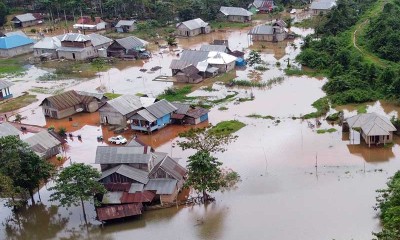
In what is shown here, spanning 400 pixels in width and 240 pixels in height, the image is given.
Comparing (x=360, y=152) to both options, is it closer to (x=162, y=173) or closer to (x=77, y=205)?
(x=162, y=173)

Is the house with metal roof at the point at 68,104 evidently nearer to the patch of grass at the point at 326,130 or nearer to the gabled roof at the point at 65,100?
the gabled roof at the point at 65,100

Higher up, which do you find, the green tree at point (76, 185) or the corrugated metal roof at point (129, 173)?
the green tree at point (76, 185)

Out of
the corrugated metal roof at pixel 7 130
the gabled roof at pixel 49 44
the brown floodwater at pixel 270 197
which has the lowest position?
the brown floodwater at pixel 270 197

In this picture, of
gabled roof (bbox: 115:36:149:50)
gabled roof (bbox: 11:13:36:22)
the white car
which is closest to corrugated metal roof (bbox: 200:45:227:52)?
gabled roof (bbox: 115:36:149:50)

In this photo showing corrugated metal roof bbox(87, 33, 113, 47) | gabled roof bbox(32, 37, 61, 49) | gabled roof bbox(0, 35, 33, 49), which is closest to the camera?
corrugated metal roof bbox(87, 33, 113, 47)

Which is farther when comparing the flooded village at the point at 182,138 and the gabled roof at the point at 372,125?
the gabled roof at the point at 372,125

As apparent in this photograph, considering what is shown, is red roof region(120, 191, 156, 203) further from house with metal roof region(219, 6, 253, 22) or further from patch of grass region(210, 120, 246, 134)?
house with metal roof region(219, 6, 253, 22)

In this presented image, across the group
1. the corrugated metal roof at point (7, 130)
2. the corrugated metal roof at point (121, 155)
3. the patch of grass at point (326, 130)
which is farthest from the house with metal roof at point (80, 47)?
the patch of grass at point (326, 130)

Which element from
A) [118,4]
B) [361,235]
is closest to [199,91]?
[361,235]
